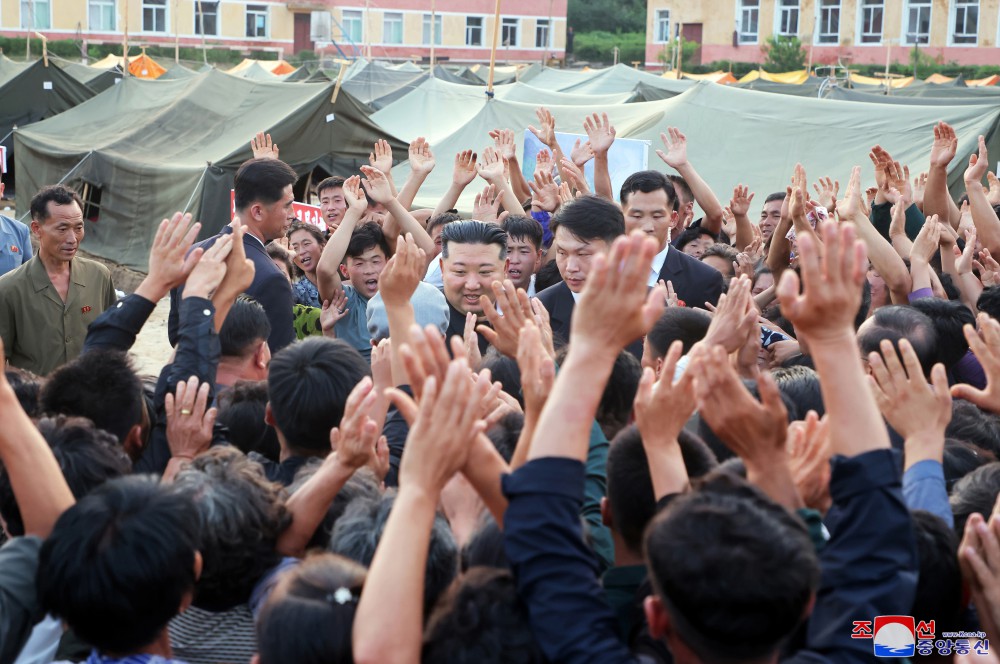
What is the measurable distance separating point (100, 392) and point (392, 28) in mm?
44686

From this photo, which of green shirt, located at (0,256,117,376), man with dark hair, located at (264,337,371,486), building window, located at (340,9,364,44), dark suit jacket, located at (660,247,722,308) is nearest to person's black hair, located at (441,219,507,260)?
dark suit jacket, located at (660,247,722,308)

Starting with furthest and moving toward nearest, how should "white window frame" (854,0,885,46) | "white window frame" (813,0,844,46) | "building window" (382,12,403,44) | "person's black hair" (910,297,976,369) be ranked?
"building window" (382,12,403,44) < "white window frame" (813,0,844,46) < "white window frame" (854,0,885,46) < "person's black hair" (910,297,976,369)

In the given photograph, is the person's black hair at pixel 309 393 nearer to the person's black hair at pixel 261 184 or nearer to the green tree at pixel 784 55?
the person's black hair at pixel 261 184

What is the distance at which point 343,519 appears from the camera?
6.79 ft

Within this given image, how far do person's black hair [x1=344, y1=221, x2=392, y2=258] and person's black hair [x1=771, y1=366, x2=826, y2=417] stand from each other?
2556 mm

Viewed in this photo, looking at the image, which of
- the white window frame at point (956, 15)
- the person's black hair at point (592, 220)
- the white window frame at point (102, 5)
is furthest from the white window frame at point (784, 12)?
the person's black hair at point (592, 220)

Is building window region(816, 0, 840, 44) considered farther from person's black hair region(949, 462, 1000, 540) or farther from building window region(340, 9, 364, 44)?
person's black hair region(949, 462, 1000, 540)

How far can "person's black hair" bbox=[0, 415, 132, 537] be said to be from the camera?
212 cm

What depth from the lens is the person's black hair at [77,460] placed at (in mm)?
2115

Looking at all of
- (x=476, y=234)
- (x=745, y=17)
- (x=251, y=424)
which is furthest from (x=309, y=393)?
(x=745, y=17)

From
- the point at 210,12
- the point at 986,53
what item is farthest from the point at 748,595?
the point at 210,12

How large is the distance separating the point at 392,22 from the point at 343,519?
45.3 m

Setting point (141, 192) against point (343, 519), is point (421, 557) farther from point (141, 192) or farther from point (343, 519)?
point (141, 192)

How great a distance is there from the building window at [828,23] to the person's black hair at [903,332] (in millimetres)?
39204
